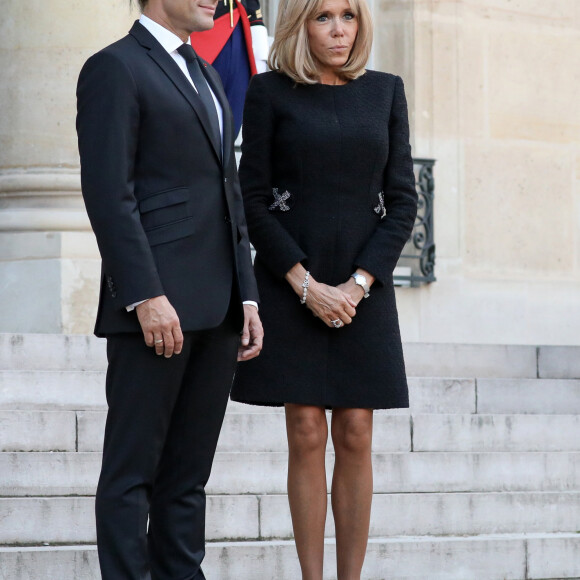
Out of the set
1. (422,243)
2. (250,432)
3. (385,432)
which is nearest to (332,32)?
(250,432)

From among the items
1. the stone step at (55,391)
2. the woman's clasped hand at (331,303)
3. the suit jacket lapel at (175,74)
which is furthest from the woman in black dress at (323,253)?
the stone step at (55,391)

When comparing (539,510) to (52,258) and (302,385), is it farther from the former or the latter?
(52,258)

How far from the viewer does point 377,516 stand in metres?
5.50

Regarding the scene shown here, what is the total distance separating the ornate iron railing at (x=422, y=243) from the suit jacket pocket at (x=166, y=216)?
19.6 ft

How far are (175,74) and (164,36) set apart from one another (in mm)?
124

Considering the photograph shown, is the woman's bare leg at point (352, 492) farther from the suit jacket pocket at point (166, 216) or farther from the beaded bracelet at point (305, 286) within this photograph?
the suit jacket pocket at point (166, 216)

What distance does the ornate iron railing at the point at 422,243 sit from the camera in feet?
31.3

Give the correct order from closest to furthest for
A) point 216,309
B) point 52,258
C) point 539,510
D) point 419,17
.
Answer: point 216,309 < point 539,510 < point 52,258 < point 419,17

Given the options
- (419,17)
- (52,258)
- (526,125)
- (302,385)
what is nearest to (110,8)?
(52,258)

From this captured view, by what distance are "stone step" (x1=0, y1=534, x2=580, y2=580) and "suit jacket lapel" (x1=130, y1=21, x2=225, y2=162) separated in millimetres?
1822

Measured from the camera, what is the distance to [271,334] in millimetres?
4270

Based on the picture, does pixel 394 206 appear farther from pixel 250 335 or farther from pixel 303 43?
pixel 250 335

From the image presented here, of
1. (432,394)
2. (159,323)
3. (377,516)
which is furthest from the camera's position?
(432,394)

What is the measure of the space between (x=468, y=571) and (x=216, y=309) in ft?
6.96
